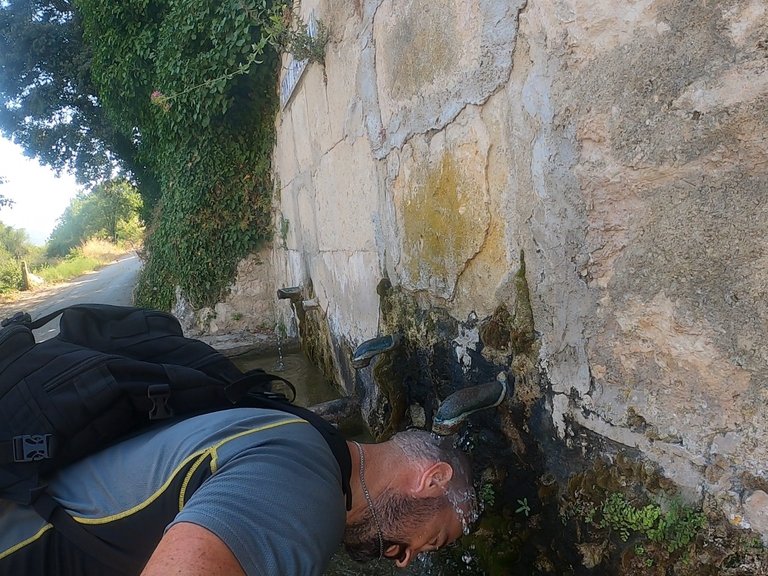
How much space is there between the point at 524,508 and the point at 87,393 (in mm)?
1167

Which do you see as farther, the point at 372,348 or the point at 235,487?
the point at 372,348

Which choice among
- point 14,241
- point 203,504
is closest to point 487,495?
point 203,504

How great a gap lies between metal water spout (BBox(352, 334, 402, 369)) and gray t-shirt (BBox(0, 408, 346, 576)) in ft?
3.33

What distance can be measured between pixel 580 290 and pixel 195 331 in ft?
19.3

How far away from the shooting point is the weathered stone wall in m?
1.03

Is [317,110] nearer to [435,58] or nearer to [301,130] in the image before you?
[301,130]

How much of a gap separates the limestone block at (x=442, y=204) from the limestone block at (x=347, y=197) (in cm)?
40

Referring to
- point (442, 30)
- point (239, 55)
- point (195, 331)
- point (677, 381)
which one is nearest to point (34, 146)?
point (195, 331)

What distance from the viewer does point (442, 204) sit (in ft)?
6.15

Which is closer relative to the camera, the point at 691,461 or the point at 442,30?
the point at 691,461

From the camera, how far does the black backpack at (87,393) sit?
1.09 m

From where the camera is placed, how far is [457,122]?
172 centimetres

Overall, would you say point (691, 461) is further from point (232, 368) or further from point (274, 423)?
point (232, 368)

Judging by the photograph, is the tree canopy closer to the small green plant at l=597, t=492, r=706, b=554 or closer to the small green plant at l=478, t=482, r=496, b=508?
the small green plant at l=478, t=482, r=496, b=508
